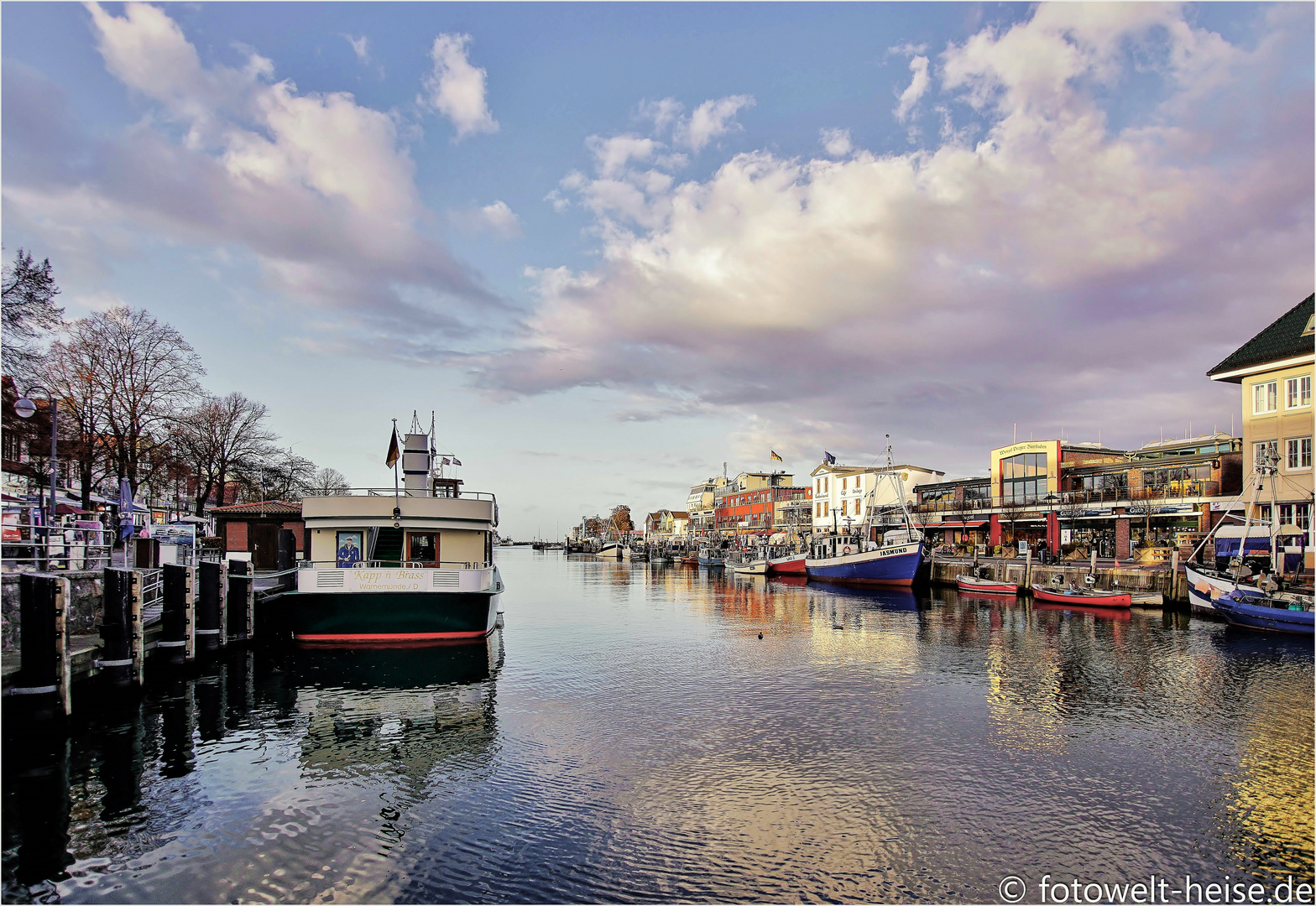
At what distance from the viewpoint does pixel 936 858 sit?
10453 millimetres

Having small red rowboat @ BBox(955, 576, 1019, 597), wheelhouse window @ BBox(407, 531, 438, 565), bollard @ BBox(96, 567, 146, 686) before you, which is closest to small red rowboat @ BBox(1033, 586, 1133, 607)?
small red rowboat @ BBox(955, 576, 1019, 597)

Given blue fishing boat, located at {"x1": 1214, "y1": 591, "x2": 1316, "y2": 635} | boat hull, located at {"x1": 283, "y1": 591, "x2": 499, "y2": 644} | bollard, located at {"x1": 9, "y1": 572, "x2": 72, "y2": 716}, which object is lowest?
blue fishing boat, located at {"x1": 1214, "y1": 591, "x2": 1316, "y2": 635}

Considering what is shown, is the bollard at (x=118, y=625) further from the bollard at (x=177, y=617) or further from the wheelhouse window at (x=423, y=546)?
the wheelhouse window at (x=423, y=546)

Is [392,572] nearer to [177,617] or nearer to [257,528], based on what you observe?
[177,617]

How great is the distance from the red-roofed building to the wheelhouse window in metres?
19.1

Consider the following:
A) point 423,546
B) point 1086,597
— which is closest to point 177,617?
point 423,546

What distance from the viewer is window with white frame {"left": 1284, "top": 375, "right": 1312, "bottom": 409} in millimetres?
38875

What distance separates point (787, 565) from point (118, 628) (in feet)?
221

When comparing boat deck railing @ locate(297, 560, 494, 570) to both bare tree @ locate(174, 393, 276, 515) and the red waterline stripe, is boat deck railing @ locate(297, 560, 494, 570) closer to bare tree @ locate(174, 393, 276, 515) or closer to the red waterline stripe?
the red waterline stripe

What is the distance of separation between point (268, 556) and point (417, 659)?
76.6 ft

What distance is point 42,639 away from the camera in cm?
1465

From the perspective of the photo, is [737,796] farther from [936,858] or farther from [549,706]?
[549,706]

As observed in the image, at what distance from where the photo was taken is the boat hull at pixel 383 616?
25.7 metres

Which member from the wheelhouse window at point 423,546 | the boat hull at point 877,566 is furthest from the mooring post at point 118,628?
the boat hull at point 877,566
